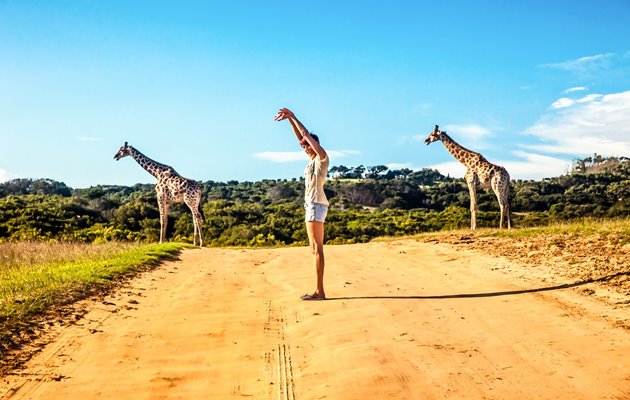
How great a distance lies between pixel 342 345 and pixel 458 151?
1530 centimetres

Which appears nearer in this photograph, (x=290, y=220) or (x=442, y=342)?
(x=442, y=342)

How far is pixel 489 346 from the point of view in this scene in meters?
5.60

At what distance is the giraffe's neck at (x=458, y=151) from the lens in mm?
19812

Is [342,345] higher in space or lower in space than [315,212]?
lower

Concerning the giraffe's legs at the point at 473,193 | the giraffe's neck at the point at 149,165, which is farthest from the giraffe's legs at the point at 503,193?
the giraffe's neck at the point at 149,165

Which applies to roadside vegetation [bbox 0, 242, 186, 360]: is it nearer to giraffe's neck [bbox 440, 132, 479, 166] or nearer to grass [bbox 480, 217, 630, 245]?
grass [bbox 480, 217, 630, 245]

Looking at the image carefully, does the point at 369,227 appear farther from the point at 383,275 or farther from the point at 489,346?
the point at 489,346

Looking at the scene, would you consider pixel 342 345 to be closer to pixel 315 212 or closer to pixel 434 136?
pixel 315 212

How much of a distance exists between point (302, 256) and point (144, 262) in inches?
147

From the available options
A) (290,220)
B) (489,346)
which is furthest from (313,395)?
(290,220)

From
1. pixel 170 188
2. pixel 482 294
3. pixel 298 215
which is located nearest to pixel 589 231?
pixel 482 294

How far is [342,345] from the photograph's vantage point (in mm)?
5719

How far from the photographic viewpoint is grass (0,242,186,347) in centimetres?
696

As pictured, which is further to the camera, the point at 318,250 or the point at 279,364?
the point at 318,250
